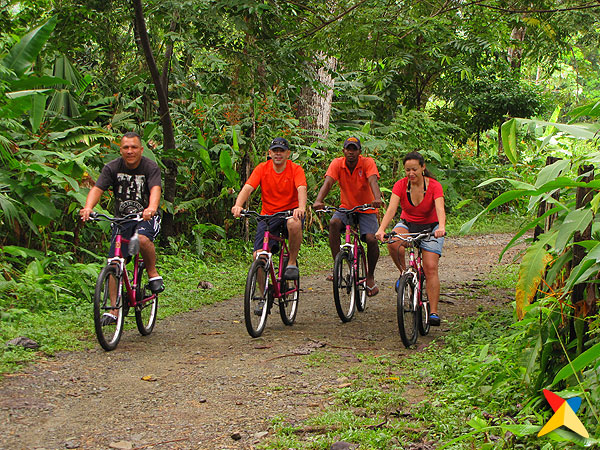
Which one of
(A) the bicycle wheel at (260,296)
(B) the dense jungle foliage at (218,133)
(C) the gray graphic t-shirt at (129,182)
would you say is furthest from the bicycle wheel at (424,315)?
(C) the gray graphic t-shirt at (129,182)

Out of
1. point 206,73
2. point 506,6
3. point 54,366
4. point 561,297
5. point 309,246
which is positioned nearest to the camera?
point 561,297

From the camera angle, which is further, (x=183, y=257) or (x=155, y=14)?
(x=183, y=257)

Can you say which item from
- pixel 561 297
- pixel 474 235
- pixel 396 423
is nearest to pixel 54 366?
pixel 396 423

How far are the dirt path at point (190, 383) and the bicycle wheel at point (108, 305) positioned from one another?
0.14 metres

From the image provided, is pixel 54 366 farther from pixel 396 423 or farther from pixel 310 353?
pixel 396 423

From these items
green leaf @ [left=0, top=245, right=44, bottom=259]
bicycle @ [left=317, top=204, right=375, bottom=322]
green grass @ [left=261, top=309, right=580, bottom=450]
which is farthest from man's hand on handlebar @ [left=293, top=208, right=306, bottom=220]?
green leaf @ [left=0, top=245, right=44, bottom=259]

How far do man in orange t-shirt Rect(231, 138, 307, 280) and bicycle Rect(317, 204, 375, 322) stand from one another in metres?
0.54

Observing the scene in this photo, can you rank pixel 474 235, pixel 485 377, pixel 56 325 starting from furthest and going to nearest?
1. pixel 474 235
2. pixel 56 325
3. pixel 485 377

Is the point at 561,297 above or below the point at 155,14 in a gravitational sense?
below

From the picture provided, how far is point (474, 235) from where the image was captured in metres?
16.8

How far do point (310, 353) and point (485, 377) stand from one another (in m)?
2.05

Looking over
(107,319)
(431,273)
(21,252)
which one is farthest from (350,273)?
(21,252)

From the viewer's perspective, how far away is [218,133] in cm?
1199

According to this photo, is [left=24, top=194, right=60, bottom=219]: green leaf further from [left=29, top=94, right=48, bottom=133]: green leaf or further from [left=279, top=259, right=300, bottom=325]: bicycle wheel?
[left=279, top=259, right=300, bottom=325]: bicycle wheel
